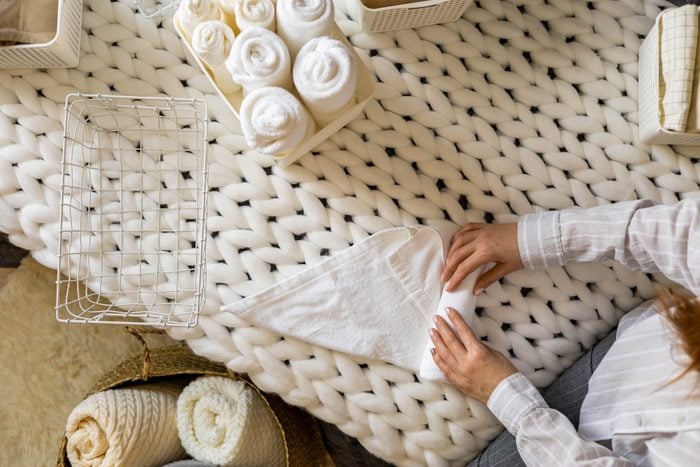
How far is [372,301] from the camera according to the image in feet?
2.89

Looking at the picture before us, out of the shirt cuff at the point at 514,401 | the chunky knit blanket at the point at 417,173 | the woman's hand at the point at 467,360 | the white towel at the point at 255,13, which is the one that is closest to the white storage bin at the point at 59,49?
the chunky knit blanket at the point at 417,173

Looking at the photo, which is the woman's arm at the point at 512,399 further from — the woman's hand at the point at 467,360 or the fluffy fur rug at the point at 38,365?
the fluffy fur rug at the point at 38,365

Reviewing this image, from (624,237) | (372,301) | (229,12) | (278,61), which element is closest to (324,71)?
(278,61)

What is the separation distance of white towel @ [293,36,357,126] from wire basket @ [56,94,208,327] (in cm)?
19

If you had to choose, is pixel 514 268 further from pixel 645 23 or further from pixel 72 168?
pixel 72 168

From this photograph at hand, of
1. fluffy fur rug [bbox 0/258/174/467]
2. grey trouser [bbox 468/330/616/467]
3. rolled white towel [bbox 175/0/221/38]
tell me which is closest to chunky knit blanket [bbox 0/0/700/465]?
grey trouser [bbox 468/330/616/467]

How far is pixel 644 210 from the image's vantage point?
0.82m

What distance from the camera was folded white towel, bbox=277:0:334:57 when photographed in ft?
2.45

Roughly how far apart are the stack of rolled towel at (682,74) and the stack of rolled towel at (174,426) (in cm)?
72

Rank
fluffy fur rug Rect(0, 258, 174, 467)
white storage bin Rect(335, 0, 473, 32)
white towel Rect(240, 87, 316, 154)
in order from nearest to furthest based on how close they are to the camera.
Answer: white towel Rect(240, 87, 316, 154) < white storage bin Rect(335, 0, 473, 32) < fluffy fur rug Rect(0, 258, 174, 467)

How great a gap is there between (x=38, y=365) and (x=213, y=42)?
29.4 inches

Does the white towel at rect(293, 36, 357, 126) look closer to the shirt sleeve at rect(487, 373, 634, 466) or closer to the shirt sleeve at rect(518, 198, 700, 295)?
the shirt sleeve at rect(518, 198, 700, 295)

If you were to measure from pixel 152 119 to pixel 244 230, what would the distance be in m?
0.21

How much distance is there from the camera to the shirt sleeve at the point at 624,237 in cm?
78
